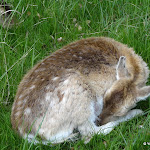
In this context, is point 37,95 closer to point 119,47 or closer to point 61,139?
point 61,139

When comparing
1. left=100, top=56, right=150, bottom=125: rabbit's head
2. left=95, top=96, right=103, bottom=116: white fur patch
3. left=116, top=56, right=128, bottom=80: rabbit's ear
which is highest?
left=116, top=56, right=128, bottom=80: rabbit's ear

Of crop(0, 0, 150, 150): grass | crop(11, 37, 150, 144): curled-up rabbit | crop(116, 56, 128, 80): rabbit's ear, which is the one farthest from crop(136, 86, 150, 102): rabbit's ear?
crop(0, 0, 150, 150): grass

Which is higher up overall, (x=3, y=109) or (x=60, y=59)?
(x=60, y=59)

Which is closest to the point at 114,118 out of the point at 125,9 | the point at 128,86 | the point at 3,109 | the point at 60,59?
the point at 128,86

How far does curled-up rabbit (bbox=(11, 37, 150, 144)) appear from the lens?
4598 mm

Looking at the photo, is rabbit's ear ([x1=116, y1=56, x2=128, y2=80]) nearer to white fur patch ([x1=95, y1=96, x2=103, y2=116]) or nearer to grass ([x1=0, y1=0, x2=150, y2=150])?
white fur patch ([x1=95, y1=96, x2=103, y2=116])

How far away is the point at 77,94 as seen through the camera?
473cm

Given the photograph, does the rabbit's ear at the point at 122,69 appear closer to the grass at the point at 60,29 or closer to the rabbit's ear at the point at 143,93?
the rabbit's ear at the point at 143,93

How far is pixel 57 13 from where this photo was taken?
6.90 metres

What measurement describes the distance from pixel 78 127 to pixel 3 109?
1.29 metres

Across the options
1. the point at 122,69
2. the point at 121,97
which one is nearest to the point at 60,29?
the point at 122,69

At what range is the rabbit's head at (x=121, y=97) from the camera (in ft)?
15.7

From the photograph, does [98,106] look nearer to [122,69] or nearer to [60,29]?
[122,69]

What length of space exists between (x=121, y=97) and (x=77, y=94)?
2.09 ft
